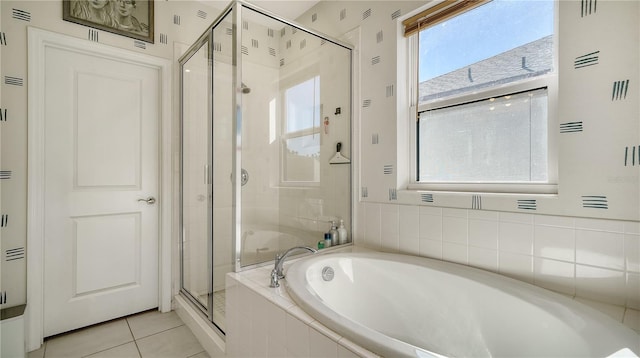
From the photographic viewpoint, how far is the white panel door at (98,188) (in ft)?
6.31

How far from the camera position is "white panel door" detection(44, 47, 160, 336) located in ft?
6.31

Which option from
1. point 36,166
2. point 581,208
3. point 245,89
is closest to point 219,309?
point 245,89

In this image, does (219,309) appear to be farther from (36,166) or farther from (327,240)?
(36,166)

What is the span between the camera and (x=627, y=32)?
1072 mm

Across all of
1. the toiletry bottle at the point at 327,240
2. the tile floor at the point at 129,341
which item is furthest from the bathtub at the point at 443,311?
the tile floor at the point at 129,341

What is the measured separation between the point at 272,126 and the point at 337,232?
85 centimetres

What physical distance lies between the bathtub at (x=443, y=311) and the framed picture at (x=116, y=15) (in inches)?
80.8

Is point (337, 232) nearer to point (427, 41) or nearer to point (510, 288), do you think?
point (510, 288)

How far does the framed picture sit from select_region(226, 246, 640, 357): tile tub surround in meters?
1.92

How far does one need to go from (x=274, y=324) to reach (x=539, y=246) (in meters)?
1.18

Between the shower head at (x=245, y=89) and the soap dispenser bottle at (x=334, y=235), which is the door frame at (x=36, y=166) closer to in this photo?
the shower head at (x=245, y=89)

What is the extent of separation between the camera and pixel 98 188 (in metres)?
2.07

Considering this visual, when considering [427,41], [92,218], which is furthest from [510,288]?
[92,218]

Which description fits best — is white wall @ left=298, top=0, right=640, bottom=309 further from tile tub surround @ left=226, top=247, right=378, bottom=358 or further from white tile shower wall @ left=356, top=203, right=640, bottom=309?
tile tub surround @ left=226, top=247, right=378, bottom=358
